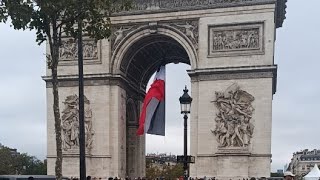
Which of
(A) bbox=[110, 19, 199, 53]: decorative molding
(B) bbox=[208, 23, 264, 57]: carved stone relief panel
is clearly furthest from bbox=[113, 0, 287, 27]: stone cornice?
(B) bbox=[208, 23, 264, 57]: carved stone relief panel

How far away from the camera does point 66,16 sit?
15391 millimetres

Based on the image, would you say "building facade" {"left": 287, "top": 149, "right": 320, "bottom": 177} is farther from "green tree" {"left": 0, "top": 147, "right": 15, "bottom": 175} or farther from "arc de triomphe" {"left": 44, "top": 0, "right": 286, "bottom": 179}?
"arc de triomphe" {"left": 44, "top": 0, "right": 286, "bottom": 179}

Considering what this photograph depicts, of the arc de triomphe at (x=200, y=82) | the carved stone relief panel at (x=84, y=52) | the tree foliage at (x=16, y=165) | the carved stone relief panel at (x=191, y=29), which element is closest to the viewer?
the arc de triomphe at (x=200, y=82)

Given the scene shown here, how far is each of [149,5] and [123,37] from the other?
7.82 ft

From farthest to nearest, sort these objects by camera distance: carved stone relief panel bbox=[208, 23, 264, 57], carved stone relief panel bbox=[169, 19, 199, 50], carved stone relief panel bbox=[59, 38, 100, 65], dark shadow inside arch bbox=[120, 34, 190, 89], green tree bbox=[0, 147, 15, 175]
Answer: green tree bbox=[0, 147, 15, 175]
dark shadow inside arch bbox=[120, 34, 190, 89]
carved stone relief panel bbox=[59, 38, 100, 65]
carved stone relief panel bbox=[169, 19, 199, 50]
carved stone relief panel bbox=[208, 23, 264, 57]

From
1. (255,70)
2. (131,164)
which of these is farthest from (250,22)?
(131,164)

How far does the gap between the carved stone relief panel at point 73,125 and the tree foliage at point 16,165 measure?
40463 millimetres

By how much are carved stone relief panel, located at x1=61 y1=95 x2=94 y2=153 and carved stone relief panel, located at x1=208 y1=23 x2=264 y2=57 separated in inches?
311

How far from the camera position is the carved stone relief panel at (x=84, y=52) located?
1307 inches

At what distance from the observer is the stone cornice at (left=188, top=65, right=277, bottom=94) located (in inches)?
1192

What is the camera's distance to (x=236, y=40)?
30984mm

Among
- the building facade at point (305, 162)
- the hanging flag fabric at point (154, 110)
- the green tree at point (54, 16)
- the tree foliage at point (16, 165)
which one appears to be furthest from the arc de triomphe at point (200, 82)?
the building facade at point (305, 162)

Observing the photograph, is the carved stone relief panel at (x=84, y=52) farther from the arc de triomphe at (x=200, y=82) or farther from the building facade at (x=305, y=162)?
the building facade at (x=305, y=162)

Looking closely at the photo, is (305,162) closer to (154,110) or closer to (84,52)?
(84,52)
